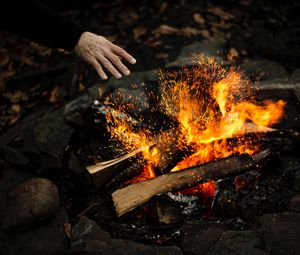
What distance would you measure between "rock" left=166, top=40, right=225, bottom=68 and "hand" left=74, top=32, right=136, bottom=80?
168 centimetres

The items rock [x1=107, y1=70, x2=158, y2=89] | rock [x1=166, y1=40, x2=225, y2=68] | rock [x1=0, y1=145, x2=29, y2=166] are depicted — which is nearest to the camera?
rock [x1=0, y1=145, x2=29, y2=166]

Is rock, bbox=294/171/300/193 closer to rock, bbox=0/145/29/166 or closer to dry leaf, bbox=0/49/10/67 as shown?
rock, bbox=0/145/29/166

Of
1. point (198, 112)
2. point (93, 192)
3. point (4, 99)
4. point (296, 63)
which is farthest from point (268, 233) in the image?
point (4, 99)

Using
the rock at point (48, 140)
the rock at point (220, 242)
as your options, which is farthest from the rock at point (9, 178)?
the rock at point (220, 242)

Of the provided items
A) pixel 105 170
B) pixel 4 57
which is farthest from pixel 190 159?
pixel 4 57

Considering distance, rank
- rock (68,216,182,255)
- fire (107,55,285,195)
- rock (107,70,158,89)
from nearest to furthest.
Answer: rock (68,216,182,255) < fire (107,55,285,195) < rock (107,70,158,89)

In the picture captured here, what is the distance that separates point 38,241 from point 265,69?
137 inches

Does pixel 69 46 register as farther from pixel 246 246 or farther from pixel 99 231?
pixel 246 246

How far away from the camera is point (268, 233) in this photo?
2596 millimetres

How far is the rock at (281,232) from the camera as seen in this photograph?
Answer: 2.47 meters

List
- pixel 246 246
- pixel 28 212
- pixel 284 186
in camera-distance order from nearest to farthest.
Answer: pixel 246 246 → pixel 28 212 → pixel 284 186

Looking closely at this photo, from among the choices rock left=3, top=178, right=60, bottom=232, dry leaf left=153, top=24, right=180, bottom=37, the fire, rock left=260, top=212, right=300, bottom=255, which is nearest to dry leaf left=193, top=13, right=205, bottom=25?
dry leaf left=153, top=24, right=180, bottom=37

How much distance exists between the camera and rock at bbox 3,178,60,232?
2732 millimetres

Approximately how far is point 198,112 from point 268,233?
1.35 metres
